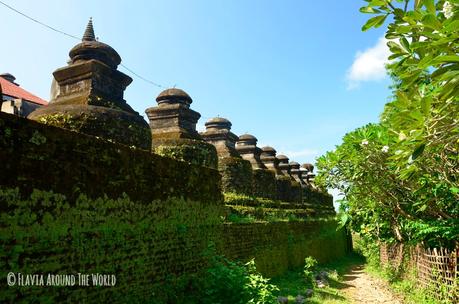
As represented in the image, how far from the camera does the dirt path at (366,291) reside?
10.8 metres

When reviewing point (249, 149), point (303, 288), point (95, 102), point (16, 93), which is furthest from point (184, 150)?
point (16, 93)

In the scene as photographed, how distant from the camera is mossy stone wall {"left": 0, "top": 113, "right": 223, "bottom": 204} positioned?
4.02m

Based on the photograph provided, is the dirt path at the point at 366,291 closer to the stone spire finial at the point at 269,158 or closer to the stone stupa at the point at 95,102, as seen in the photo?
the stone spire finial at the point at 269,158

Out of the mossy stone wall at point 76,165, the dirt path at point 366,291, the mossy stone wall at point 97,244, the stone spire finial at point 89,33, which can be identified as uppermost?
the stone spire finial at point 89,33

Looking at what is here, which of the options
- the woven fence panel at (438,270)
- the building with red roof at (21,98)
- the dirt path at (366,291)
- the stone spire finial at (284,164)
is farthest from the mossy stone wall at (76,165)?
the stone spire finial at (284,164)

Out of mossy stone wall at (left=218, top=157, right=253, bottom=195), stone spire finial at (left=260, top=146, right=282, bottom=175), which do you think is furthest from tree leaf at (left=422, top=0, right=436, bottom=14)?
stone spire finial at (left=260, top=146, right=282, bottom=175)

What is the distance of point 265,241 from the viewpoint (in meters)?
11.5

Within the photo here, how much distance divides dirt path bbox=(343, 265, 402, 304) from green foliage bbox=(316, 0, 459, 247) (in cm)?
182

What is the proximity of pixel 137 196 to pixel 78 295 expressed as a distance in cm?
179

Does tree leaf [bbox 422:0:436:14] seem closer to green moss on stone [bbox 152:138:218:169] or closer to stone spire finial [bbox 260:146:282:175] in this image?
green moss on stone [bbox 152:138:218:169]

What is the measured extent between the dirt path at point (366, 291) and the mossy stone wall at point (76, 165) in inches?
286

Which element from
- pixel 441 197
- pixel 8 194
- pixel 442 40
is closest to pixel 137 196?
pixel 8 194

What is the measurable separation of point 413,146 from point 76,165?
400 centimetres

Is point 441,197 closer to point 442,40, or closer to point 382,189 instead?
point 382,189
